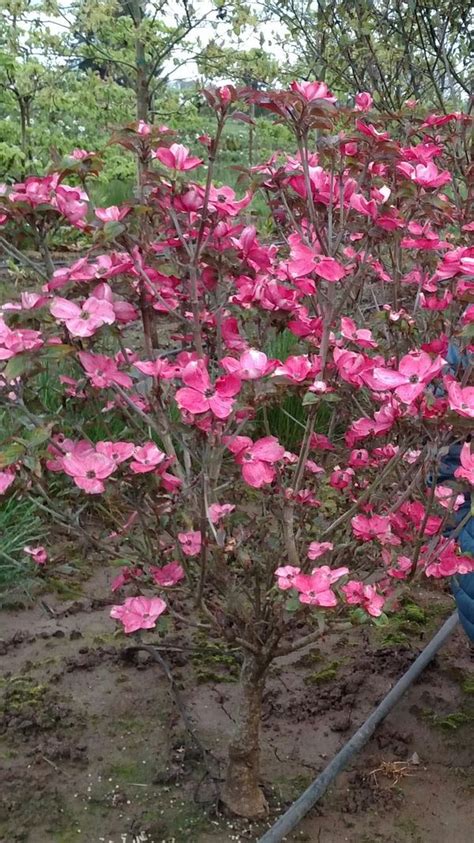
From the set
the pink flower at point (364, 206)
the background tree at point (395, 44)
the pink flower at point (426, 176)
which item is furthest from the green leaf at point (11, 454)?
the background tree at point (395, 44)

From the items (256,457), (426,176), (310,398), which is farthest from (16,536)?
(426,176)

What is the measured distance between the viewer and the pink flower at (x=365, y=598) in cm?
141

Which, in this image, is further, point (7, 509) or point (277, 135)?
point (277, 135)

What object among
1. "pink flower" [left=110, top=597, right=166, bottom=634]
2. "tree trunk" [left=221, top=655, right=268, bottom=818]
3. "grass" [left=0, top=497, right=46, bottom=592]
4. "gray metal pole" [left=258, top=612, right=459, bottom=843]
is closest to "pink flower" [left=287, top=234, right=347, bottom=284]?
"pink flower" [left=110, top=597, right=166, bottom=634]

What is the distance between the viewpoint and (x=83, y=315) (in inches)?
49.2

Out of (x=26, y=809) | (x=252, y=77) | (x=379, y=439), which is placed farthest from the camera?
(x=252, y=77)

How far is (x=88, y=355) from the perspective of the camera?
4.39 ft

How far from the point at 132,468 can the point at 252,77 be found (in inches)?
174

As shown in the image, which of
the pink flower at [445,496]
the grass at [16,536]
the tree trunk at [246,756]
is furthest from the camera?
the grass at [16,536]

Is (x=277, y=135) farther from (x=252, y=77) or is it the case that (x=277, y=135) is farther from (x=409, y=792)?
(x=409, y=792)

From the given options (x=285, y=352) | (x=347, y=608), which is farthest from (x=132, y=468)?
(x=285, y=352)

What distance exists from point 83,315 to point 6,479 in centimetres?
26

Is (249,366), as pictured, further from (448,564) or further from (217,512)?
(448,564)

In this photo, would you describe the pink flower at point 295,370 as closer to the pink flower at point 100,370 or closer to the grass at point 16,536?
the pink flower at point 100,370
